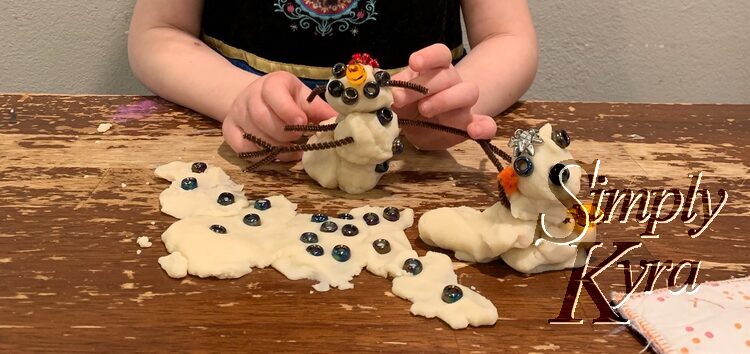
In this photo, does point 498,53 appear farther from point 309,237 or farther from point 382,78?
point 309,237

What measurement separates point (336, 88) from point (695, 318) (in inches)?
12.3

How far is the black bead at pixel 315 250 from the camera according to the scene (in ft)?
1.72

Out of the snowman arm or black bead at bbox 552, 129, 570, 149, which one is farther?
the snowman arm

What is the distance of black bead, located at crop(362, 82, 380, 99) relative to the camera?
57cm

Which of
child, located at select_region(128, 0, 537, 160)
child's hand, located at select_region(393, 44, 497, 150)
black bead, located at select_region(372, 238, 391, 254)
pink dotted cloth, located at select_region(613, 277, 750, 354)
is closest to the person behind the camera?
pink dotted cloth, located at select_region(613, 277, 750, 354)

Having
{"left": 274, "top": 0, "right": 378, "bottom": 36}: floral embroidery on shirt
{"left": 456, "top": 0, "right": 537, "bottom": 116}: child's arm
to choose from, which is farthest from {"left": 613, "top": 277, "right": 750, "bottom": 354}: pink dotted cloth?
{"left": 274, "top": 0, "right": 378, "bottom": 36}: floral embroidery on shirt

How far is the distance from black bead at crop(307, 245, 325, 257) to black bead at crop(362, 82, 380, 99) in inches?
5.2

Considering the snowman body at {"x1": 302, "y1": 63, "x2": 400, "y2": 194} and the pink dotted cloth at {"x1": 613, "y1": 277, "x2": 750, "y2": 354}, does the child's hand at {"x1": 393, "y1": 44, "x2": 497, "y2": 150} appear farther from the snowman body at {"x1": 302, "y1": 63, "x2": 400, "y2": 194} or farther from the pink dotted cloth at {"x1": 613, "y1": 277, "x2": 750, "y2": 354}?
the pink dotted cloth at {"x1": 613, "y1": 277, "x2": 750, "y2": 354}

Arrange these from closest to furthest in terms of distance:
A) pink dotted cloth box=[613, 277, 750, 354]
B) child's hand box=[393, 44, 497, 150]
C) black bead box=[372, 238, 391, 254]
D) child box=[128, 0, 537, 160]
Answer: pink dotted cloth box=[613, 277, 750, 354]
black bead box=[372, 238, 391, 254]
child's hand box=[393, 44, 497, 150]
child box=[128, 0, 537, 160]

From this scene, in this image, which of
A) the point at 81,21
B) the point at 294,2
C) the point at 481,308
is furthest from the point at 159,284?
the point at 81,21

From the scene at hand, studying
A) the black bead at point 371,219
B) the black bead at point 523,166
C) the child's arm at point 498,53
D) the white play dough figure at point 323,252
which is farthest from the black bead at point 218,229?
the child's arm at point 498,53

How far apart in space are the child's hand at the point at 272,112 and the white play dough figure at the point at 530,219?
A: 0.20m

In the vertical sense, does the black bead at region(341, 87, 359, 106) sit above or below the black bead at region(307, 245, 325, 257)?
above

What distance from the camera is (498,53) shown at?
85 centimetres
